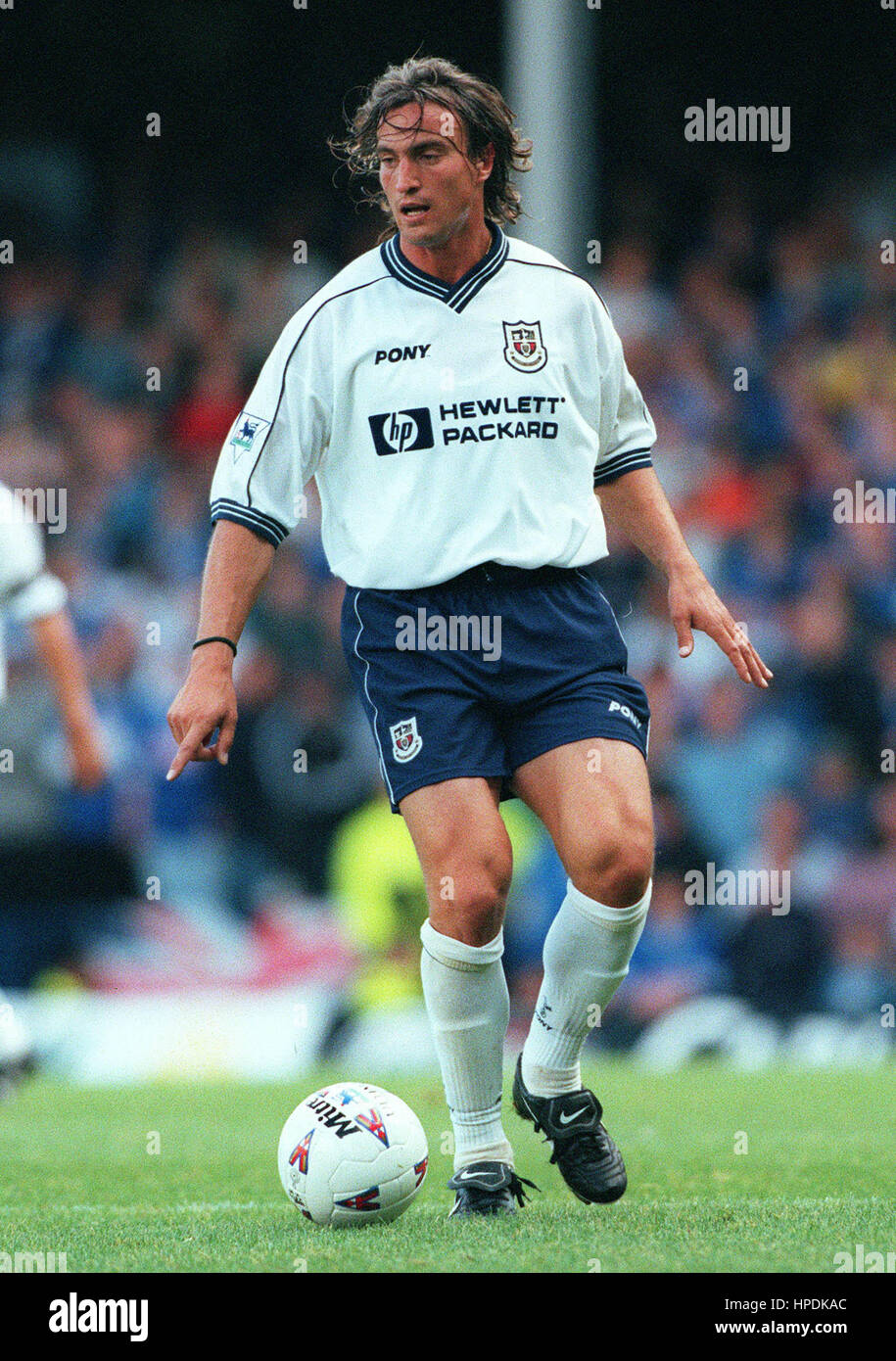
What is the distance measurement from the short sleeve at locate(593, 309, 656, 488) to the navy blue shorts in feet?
1.38

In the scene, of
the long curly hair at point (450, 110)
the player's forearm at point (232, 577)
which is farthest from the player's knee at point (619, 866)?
the long curly hair at point (450, 110)

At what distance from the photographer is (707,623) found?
14.4 feet

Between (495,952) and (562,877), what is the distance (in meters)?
4.90

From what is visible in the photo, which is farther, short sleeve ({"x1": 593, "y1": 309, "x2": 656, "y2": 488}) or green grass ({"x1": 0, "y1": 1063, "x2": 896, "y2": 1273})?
short sleeve ({"x1": 593, "y1": 309, "x2": 656, "y2": 488})

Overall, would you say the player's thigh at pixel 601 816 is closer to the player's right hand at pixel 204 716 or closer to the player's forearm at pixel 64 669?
the player's right hand at pixel 204 716

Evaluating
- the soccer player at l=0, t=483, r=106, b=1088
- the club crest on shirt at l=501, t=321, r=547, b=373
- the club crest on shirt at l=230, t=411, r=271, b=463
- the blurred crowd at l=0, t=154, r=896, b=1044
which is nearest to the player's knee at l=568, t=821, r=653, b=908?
the club crest on shirt at l=501, t=321, r=547, b=373

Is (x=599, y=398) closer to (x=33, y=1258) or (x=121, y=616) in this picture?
(x=33, y=1258)

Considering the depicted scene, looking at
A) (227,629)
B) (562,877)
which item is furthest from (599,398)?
(562,877)

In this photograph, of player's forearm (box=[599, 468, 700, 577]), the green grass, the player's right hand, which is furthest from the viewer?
player's forearm (box=[599, 468, 700, 577])

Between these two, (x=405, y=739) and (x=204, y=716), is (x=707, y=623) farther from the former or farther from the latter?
(x=204, y=716)

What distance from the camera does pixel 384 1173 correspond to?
4.27m

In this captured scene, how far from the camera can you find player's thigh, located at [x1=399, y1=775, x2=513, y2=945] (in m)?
4.18

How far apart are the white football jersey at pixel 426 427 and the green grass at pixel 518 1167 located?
1419mm

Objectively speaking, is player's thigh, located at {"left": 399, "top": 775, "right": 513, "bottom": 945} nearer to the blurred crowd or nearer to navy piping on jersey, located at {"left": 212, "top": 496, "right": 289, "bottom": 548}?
navy piping on jersey, located at {"left": 212, "top": 496, "right": 289, "bottom": 548}
